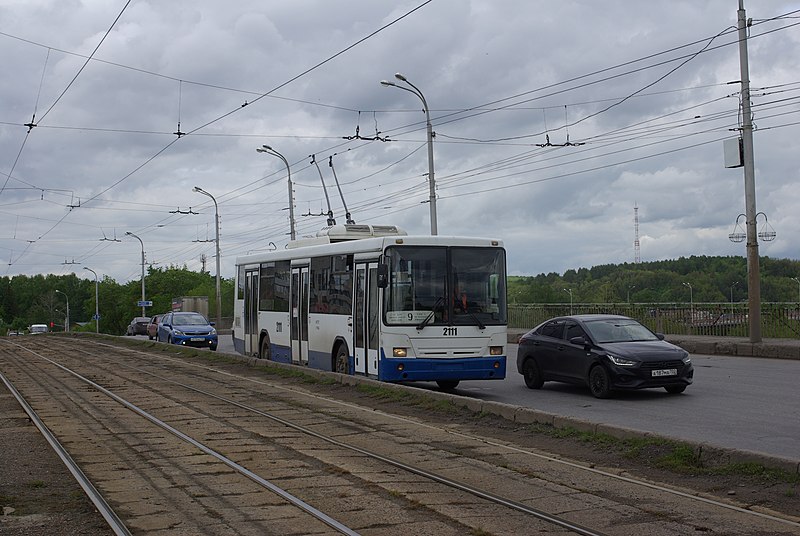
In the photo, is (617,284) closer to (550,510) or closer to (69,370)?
(69,370)

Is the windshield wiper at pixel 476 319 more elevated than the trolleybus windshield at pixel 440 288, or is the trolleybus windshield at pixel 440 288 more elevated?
the trolleybus windshield at pixel 440 288

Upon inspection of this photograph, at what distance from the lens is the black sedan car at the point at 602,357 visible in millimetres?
15422

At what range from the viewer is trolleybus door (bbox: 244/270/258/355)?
85.2 feet

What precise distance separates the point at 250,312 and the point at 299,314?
497 centimetres

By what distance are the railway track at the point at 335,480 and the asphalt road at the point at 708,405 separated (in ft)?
7.45

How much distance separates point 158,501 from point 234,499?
0.66m

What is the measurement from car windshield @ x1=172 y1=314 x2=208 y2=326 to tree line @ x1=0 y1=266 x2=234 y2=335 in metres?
86.2

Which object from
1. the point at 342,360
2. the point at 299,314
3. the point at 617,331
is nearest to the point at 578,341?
the point at 617,331

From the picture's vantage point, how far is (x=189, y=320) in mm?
38406

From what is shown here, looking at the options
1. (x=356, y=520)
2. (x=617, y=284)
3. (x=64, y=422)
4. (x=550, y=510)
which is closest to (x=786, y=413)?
(x=550, y=510)

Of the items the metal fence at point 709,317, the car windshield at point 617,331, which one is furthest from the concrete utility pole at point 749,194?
the car windshield at point 617,331

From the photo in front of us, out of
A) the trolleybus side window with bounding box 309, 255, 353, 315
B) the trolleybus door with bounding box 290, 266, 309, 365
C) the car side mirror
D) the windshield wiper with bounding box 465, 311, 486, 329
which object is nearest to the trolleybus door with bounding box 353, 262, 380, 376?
the trolleybus side window with bounding box 309, 255, 353, 315

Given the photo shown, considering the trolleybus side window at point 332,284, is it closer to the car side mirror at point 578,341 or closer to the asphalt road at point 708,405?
the asphalt road at point 708,405

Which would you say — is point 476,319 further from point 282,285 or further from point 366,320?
point 282,285
